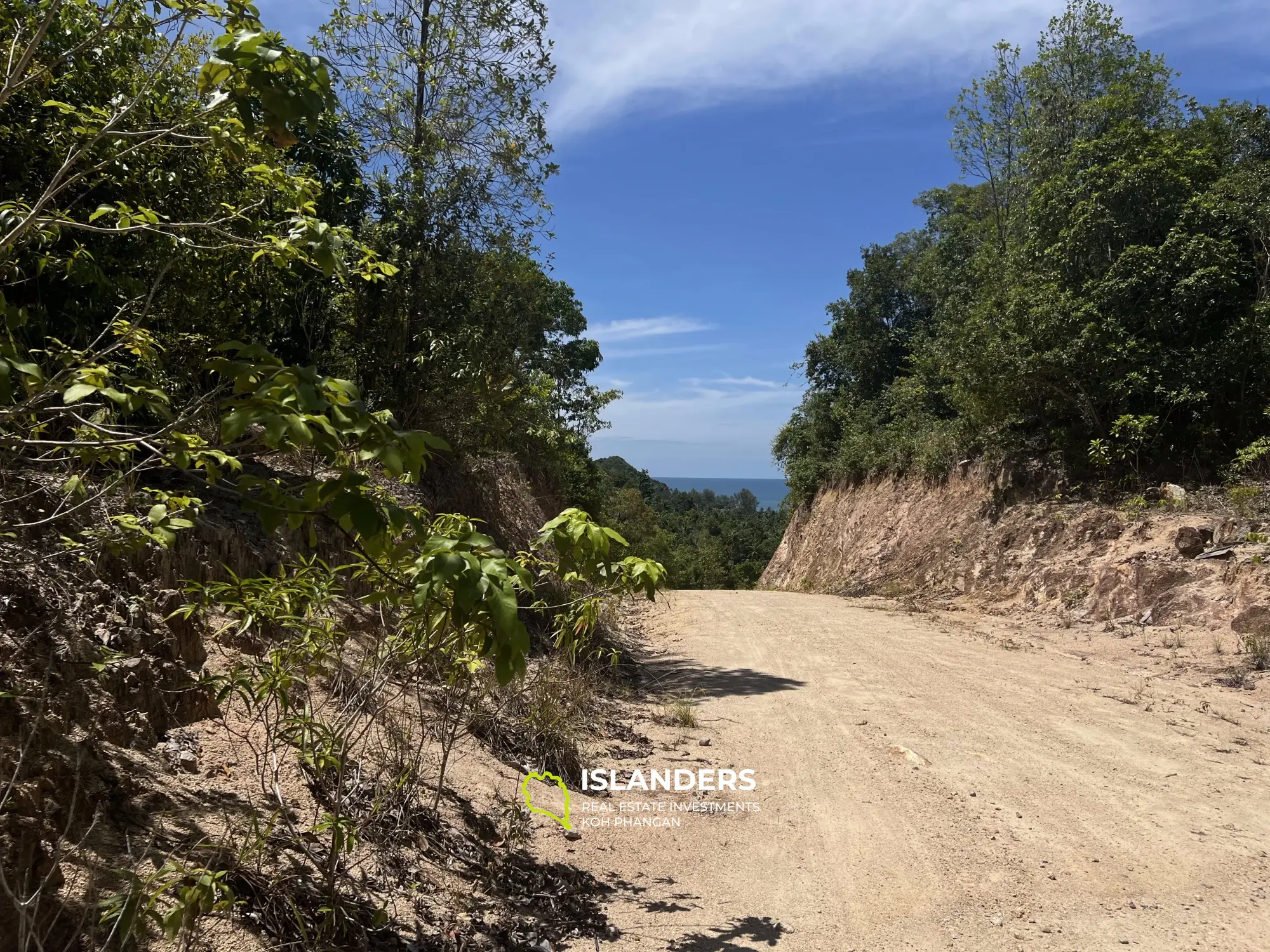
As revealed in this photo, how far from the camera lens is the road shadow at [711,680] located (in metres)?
7.91

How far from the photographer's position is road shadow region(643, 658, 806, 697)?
25.9 feet

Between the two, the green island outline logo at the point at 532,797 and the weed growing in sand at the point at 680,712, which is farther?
the weed growing in sand at the point at 680,712

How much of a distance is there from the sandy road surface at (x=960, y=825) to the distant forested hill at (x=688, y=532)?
27.3ft

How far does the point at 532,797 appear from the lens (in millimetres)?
4707

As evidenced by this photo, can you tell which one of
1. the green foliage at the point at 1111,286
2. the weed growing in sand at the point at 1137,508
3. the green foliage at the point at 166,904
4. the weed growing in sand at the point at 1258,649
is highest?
the green foliage at the point at 1111,286

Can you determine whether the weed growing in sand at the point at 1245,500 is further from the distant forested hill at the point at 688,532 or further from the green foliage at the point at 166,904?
the green foliage at the point at 166,904

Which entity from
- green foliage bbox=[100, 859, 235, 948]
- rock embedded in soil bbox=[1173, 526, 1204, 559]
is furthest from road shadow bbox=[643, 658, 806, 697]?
rock embedded in soil bbox=[1173, 526, 1204, 559]

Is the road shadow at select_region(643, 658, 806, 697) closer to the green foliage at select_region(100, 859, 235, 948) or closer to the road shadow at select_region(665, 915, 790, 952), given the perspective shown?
the road shadow at select_region(665, 915, 790, 952)

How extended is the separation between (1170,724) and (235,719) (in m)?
6.94

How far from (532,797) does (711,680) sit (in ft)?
13.6

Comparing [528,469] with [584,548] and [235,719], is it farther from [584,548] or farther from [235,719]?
[584,548]

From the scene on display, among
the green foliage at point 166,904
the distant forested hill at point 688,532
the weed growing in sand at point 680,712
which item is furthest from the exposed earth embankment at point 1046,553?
the green foliage at point 166,904

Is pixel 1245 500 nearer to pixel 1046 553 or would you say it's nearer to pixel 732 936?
pixel 1046 553

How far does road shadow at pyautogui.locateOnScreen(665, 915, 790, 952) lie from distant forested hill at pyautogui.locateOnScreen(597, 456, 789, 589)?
11219 millimetres
